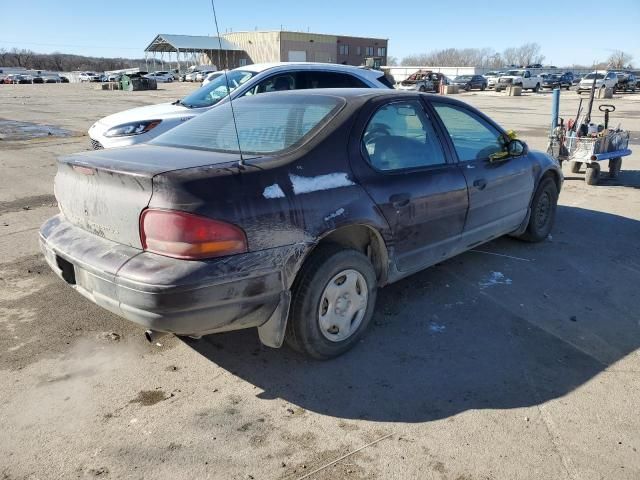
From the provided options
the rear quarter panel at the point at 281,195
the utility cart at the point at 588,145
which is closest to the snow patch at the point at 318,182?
the rear quarter panel at the point at 281,195

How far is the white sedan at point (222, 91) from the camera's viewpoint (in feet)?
23.6

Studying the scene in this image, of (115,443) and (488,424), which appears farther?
(488,424)

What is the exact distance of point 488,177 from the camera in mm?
4227

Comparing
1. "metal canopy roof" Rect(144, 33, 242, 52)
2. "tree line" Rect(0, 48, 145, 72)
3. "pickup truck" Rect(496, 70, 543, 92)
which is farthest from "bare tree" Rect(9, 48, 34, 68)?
"pickup truck" Rect(496, 70, 543, 92)

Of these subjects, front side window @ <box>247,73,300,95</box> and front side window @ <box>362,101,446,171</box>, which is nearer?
front side window @ <box>362,101,446,171</box>

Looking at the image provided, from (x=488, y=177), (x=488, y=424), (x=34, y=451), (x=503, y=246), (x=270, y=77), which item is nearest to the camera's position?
(x=34, y=451)

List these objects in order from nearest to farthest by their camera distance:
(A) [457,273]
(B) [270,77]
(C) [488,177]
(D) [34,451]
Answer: (D) [34,451], (C) [488,177], (A) [457,273], (B) [270,77]

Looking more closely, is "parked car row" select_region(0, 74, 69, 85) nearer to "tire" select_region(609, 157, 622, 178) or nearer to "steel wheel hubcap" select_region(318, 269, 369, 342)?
"tire" select_region(609, 157, 622, 178)

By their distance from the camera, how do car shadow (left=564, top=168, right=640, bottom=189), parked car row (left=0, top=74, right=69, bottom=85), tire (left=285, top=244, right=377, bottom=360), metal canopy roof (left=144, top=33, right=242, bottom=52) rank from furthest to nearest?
metal canopy roof (left=144, top=33, right=242, bottom=52), parked car row (left=0, top=74, right=69, bottom=85), car shadow (left=564, top=168, right=640, bottom=189), tire (left=285, top=244, right=377, bottom=360)

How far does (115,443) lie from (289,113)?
7.22 feet

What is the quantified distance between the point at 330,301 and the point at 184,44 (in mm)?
80313

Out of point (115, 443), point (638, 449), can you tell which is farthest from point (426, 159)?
point (115, 443)

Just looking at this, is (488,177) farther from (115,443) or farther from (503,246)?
(115,443)

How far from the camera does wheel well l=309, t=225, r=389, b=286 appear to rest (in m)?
3.22
